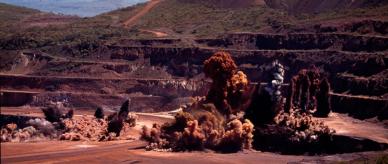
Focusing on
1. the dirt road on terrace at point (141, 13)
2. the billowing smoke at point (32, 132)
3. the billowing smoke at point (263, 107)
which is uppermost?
the dirt road on terrace at point (141, 13)

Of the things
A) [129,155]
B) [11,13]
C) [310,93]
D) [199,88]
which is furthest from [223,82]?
→ [11,13]

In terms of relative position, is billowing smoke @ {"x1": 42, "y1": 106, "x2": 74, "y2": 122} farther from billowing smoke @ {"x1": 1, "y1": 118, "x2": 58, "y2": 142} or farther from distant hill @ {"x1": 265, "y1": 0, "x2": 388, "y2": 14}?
distant hill @ {"x1": 265, "y1": 0, "x2": 388, "y2": 14}

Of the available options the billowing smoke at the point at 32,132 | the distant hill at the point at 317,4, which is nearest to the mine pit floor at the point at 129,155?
the billowing smoke at the point at 32,132

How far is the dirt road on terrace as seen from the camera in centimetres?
11095

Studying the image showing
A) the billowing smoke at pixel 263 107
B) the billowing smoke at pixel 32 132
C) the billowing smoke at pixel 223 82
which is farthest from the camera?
the billowing smoke at pixel 223 82

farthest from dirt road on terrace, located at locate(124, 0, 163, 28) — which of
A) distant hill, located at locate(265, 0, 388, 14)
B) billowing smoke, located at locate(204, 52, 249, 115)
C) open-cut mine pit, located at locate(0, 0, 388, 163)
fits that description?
billowing smoke, located at locate(204, 52, 249, 115)

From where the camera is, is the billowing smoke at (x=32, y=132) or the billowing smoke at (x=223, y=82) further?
the billowing smoke at (x=223, y=82)

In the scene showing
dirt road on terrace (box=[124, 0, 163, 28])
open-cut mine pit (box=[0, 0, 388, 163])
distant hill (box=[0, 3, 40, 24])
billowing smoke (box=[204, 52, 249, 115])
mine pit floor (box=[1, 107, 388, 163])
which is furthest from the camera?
distant hill (box=[0, 3, 40, 24])

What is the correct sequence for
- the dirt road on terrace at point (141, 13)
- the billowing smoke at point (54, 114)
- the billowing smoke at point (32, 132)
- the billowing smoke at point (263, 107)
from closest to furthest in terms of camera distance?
the billowing smoke at point (32, 132)
the billowing smoke at point (263, 107)
the billowing smoke at point (54, 114)
the dirt road on terrace at point (141, 13)

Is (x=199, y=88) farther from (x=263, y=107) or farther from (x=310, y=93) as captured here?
(x=263, y=107)

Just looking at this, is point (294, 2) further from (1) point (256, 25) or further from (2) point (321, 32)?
(2) point (321, 32)

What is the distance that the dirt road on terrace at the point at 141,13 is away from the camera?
110950 mm

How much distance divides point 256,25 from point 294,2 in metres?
16.2

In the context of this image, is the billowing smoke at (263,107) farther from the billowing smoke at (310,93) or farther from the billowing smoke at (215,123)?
the billowing smoke at (310,93)
